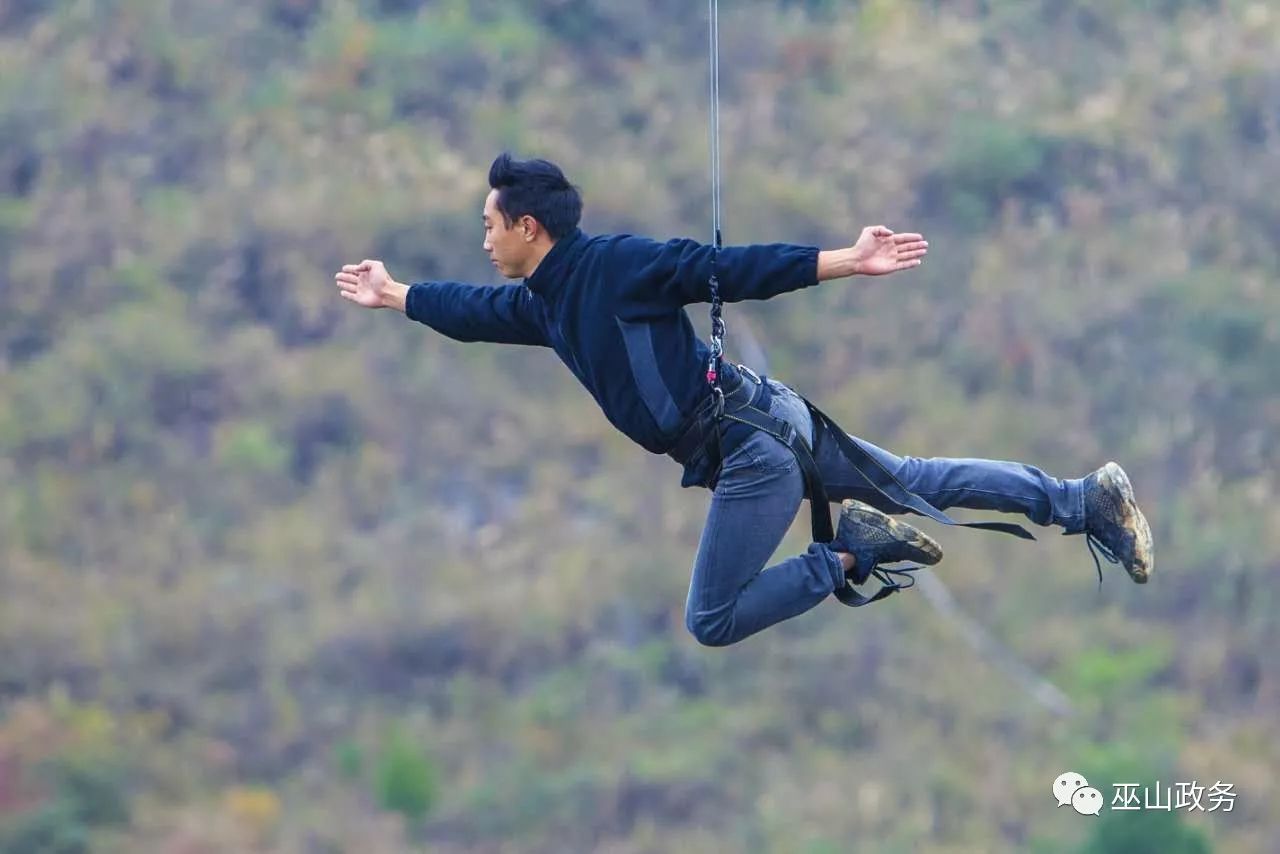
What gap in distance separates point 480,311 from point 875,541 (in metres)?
1.56

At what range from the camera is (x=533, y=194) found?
21.6 ft

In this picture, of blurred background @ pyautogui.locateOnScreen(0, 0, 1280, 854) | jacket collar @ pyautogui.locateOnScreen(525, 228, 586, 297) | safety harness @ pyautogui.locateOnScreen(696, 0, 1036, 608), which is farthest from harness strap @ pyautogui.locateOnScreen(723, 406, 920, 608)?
blurred background @ pyautogui.locateOnScreen(0, 0, 1280, 854)

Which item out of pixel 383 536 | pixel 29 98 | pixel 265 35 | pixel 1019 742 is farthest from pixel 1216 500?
pixel 29 98

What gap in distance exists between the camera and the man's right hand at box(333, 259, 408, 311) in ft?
24.0

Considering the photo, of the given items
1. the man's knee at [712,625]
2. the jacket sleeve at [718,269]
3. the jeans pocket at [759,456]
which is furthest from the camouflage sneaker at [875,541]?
the jacket sleeve at [718,269]

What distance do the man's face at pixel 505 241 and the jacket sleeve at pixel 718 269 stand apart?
1.10 feet

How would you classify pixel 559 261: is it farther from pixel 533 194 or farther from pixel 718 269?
pixel 718 269

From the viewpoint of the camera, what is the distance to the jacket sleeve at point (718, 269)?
6180 millimetres

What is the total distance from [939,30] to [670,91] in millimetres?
Result: 3120

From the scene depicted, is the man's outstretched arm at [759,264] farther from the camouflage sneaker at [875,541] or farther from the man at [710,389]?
the camouflage sneaker at [875,541]

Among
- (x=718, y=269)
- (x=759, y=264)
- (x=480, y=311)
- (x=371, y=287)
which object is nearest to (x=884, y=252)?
(x=759, y=264)

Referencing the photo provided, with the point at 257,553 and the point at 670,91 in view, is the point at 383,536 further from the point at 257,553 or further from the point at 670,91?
the point at 670,91

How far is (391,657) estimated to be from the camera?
17.8m

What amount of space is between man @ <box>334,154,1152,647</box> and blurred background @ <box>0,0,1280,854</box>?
10.2m
